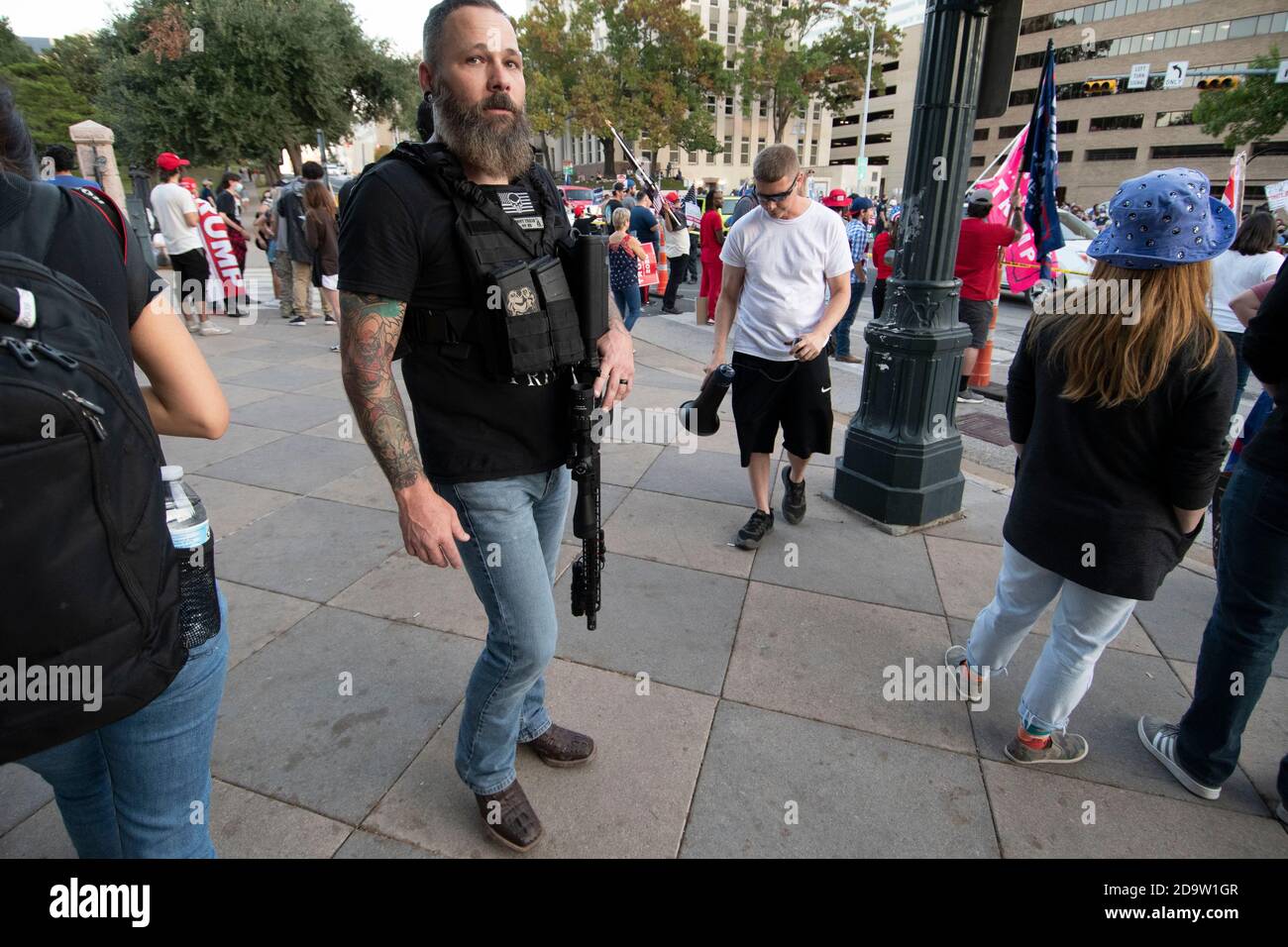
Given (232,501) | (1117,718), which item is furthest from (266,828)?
(1117,718)

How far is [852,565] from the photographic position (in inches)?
155

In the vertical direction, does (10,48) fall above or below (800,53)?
Result: below

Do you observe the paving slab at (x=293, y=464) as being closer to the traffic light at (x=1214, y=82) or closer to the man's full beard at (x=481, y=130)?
the man's full beard at (x=481, y=130)

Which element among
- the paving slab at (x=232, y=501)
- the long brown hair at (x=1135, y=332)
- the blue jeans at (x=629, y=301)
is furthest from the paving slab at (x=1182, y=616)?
the blue jeans at (x=629, y=301)

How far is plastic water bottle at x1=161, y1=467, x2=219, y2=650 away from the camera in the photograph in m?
1.33

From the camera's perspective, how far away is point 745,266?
4.04 meters

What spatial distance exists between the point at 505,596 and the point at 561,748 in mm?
828

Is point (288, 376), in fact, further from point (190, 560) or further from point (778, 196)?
point (190, 560)

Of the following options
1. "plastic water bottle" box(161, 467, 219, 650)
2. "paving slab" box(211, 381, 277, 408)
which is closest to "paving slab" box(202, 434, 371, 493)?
"paving slab" box(211, 381, 277, 408)

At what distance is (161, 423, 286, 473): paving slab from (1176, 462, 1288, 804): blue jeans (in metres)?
5.58

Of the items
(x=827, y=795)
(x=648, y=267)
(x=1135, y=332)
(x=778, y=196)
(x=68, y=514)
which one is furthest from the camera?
(x=648, y=267)

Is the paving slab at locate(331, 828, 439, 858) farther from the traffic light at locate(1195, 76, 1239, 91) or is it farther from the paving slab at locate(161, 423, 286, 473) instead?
the traffic light at locate(1195, 76, 1239, 91)

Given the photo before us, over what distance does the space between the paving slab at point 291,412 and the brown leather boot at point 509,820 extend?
14.5 feet
